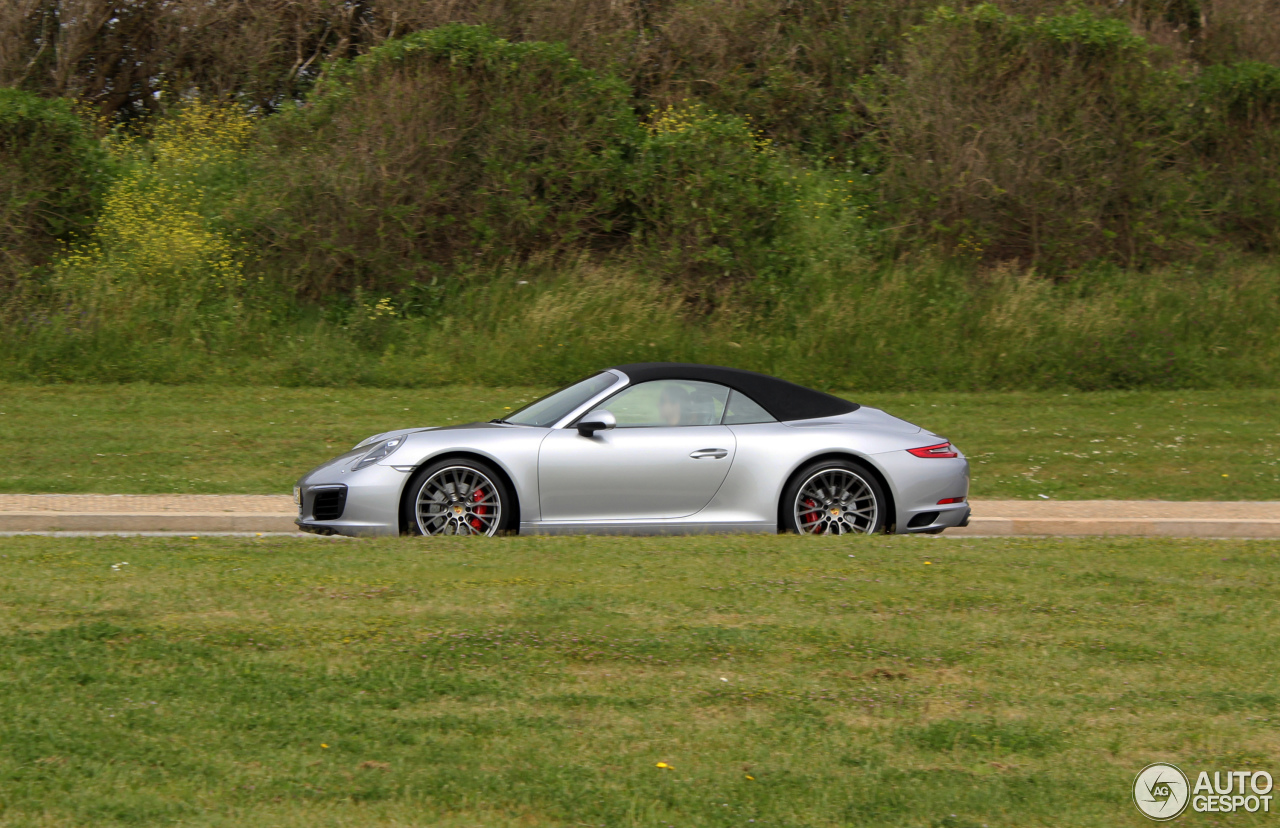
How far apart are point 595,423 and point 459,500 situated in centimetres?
103

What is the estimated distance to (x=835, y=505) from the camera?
27.5 ft

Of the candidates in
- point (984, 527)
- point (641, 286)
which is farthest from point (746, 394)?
point (641, 286)

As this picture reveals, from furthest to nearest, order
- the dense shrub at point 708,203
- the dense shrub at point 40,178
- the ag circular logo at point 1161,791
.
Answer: the dense shrub at point 708,203 < the dense shrub at point 40,178 < the ag circular logo at point 1161,791

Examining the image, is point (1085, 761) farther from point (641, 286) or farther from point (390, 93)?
point (390, 93)

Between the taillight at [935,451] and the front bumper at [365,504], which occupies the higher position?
the taillight at [935,451]

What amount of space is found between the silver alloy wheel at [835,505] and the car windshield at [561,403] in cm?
156

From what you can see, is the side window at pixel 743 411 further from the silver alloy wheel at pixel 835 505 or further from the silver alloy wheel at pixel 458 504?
the silver alloy wheel at pixel 458 504

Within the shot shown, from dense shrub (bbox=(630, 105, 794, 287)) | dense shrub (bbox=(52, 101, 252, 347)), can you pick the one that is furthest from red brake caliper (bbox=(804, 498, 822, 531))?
dense shrub (bbox=(52, 101, 252, 347))

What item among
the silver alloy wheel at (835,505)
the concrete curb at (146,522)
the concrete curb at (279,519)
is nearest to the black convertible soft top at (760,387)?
the silver alloy wheel at (835,505)

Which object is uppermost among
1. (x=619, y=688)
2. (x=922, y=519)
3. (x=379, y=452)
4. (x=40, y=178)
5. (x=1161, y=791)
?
(x=40, y=178)

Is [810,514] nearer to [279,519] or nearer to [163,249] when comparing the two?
[279,519]

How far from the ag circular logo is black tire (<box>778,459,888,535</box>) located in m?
4.39

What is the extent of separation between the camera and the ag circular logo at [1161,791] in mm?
3646

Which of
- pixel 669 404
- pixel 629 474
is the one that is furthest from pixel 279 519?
pixel 669 404
